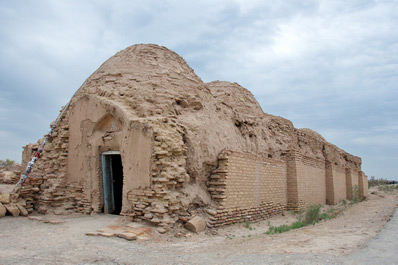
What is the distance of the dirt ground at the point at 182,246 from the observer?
405 centimetres

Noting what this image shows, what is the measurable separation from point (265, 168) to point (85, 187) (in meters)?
5.04

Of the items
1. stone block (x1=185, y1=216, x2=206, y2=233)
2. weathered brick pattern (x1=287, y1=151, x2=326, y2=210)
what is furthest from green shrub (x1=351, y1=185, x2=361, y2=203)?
stone block (x1=185, y1=216, x2=206, y2=233)

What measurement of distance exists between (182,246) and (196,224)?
0.97 m

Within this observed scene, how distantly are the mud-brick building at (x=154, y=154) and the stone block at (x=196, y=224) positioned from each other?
0.21 metres

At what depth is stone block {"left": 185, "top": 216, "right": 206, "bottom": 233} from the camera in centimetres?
612

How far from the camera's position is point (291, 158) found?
34.9ft

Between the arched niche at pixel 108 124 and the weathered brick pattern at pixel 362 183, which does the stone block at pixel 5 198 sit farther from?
the weathered brick pattern at pixel 362 183

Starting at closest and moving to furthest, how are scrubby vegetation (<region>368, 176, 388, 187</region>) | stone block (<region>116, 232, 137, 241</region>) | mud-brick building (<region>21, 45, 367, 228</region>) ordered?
stone block (<region>116, 232, 137, 241</region>) < mud-brick building (<region>21, 45, 367, 228</region>) < scrubby vegetation (<region>368, 176, 388, 187</region>)

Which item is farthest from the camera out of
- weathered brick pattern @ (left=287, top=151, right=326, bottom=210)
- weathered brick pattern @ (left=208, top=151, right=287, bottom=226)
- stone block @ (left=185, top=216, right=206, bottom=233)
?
weathered brick pattern @ (left=287, top=151, right=326, bottom=210)

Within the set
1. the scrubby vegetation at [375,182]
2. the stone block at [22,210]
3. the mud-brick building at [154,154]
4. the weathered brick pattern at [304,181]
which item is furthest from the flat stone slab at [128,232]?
the scrubby vegetation at [375,182]

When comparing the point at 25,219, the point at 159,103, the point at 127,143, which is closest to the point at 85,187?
the point at 25,219

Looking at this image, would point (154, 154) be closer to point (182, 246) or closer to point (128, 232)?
point (128, 232)

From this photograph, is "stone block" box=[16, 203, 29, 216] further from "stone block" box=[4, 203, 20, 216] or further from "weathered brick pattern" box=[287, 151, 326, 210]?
"weathered brick pattern" box=[287, 151, 326, 210]

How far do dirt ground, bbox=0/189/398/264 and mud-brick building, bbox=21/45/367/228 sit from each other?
0.76 m
